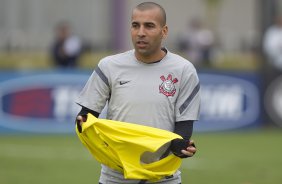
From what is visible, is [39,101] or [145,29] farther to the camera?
[39,101]

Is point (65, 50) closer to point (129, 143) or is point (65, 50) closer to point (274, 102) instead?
point (274, 102)

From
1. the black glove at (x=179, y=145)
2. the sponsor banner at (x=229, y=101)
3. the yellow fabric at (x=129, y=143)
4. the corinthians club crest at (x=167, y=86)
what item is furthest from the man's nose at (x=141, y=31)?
the sponsor banner at (x=229, y=101)

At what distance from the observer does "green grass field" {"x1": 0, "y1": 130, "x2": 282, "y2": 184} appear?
44.1 feet

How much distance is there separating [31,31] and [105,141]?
2595 centimetres

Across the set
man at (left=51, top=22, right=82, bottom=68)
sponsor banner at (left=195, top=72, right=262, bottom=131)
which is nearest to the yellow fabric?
sponsor banner at (left=195, top=72, right=262, bottom=131)

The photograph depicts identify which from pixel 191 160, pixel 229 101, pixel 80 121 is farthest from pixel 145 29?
pixel 229 101

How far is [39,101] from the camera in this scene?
64.3 feet

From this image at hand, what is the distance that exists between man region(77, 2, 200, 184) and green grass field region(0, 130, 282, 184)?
5708 mm

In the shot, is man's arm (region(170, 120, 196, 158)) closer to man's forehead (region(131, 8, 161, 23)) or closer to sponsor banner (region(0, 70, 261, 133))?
man's forehead (region(131, 8, 161, 23))

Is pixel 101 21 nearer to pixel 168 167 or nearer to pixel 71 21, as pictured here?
pixel 71 21

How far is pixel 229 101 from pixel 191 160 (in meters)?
4.84

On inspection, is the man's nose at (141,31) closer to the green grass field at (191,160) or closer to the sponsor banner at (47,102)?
the green grass field at (191,160)

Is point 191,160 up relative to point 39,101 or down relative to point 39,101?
down

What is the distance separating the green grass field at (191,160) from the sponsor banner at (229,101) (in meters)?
0.29
